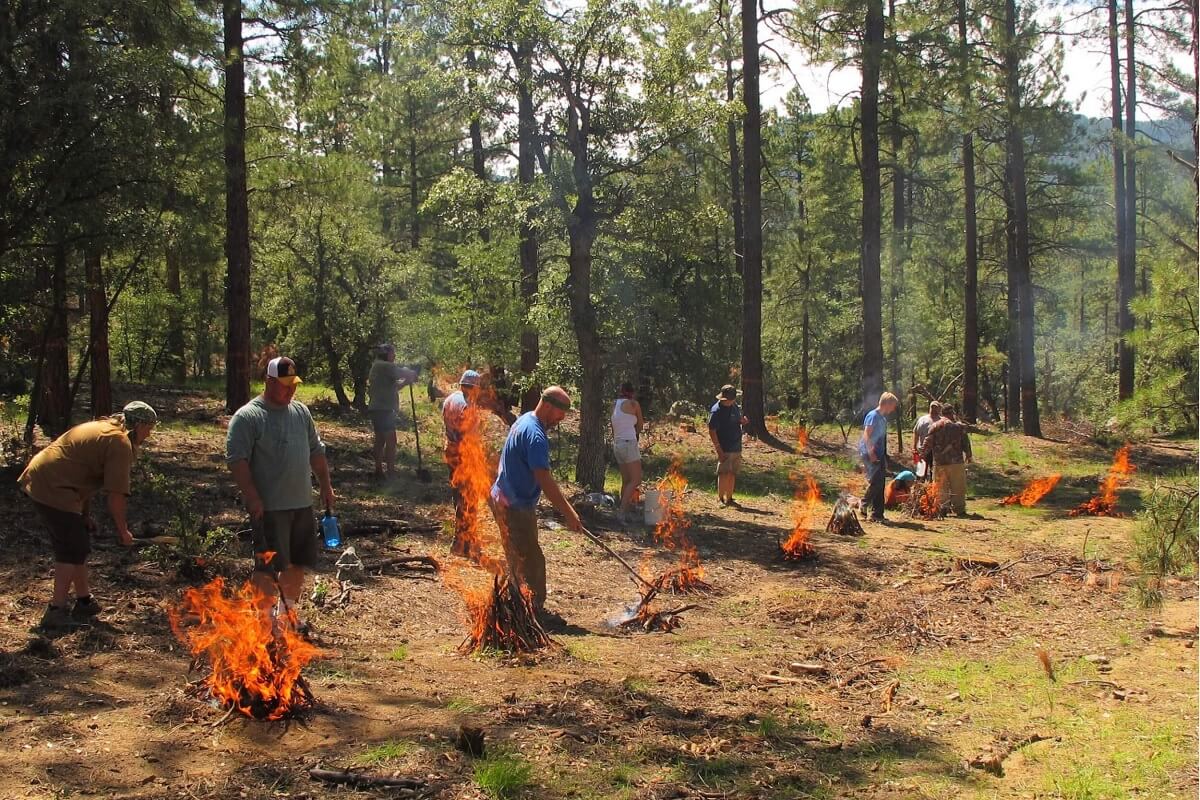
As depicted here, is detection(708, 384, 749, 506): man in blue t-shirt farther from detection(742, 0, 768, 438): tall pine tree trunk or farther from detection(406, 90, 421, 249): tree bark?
detection(406, 90, 421, 249): tree bark

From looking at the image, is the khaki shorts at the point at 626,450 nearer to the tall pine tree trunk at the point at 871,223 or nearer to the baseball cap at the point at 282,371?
the baseball cap at the point at 282,371

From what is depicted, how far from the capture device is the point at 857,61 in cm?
1734

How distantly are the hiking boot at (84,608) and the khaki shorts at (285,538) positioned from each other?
1466 millimetres

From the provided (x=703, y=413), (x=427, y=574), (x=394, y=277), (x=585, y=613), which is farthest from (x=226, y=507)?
(x=703, y=413)

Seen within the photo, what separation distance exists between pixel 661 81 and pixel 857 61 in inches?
282

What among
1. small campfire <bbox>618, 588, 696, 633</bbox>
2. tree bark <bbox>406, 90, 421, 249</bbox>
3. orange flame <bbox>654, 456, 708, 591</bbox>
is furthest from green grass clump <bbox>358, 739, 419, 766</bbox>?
tree bark <bbox>406, 90, 421, 249</bbox>

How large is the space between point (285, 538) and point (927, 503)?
34.2 feet

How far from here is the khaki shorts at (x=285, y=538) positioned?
235 inches

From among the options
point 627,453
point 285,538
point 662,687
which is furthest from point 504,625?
point 627,453

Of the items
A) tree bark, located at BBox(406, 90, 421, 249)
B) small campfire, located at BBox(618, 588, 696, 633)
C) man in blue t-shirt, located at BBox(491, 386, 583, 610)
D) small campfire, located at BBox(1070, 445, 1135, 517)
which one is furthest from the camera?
tree bark, located at BBox(406, 90, 421, 249)

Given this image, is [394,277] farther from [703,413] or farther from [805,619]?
[805,619]

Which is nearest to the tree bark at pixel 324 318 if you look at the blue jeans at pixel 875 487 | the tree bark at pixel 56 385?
the tree bark at pixel 56 385

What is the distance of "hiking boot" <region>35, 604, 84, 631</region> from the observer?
6363mm

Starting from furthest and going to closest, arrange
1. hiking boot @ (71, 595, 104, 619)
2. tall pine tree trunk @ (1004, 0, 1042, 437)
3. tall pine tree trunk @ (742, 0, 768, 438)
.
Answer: tall pine tree trunk @ (1004, 0, 1042, 437)
tall pine tree trunk @ (742, 0, 768, 438)
hiking boot @ (71, 595, 104, 619)
